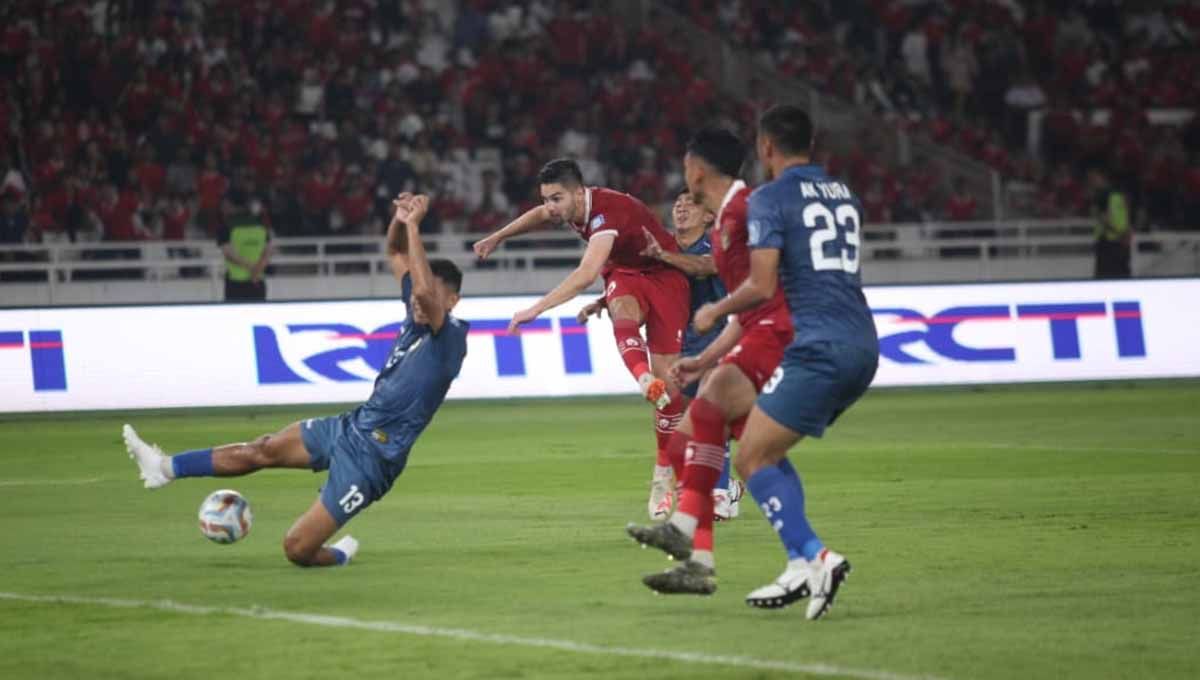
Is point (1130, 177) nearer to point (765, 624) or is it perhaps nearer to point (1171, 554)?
point (1171, 554)

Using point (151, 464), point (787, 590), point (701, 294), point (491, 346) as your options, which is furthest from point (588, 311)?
point (491, 346)

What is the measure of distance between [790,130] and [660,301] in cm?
480

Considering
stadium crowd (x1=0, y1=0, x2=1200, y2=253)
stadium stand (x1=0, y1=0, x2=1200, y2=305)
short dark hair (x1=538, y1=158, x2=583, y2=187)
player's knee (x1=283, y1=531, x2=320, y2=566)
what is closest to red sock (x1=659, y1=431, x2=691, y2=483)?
player's knee (x1=283, y1=531, x2=320, y2=566)

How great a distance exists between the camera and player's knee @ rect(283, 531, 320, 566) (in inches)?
425

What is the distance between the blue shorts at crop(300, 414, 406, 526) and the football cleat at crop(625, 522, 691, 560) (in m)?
2.17

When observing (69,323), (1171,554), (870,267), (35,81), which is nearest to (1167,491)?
(1171,554)

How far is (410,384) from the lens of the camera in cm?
1118

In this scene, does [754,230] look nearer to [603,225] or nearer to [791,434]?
[791,434]

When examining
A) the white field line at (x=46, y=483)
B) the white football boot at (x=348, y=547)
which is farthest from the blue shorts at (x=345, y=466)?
the white field line at (x=46, y=483)

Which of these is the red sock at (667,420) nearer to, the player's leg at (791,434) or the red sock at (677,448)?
the red sock at (677,448)

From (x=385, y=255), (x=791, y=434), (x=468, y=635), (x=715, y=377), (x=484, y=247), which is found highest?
(x=484, y=247)

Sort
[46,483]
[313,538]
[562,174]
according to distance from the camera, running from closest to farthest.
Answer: [313,538] → [562,174] → [46,483]

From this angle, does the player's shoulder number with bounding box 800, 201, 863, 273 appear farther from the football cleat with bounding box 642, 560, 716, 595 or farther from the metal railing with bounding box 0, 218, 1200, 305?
the metal railing with bounding box 0, 218, 1200, 305

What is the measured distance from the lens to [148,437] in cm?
2077
